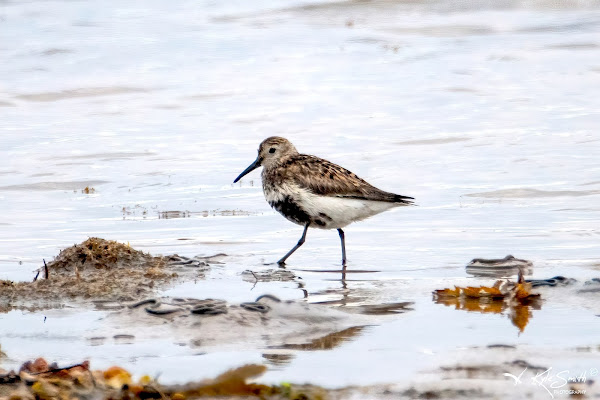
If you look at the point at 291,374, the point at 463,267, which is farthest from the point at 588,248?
the point at 291,374

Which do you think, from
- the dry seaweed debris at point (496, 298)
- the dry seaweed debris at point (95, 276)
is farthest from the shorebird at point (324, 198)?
the dry seaweed debris at point (496, 298)

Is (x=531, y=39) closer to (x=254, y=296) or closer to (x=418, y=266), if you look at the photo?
(x=418, y=266)

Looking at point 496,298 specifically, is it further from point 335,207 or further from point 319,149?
point 319,149

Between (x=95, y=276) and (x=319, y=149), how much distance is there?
6.48 m

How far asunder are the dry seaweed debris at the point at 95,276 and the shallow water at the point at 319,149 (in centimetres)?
31

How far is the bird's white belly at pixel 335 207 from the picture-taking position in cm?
802

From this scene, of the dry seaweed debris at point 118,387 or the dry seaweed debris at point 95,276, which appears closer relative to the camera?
the dry seaweed debris at point 118,387

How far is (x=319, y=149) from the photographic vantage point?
42.7 feet

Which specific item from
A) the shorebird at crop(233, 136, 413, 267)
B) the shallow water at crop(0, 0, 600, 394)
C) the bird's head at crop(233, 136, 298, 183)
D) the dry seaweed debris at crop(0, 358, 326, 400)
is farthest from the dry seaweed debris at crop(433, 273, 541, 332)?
the bird's head at crop(233, 136, 298, 183)

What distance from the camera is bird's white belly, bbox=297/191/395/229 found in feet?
26.3

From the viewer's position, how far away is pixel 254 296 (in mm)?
6453

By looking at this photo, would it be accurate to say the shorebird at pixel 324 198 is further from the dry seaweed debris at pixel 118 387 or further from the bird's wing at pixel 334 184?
the dry seaweed debris at pixel 118 387

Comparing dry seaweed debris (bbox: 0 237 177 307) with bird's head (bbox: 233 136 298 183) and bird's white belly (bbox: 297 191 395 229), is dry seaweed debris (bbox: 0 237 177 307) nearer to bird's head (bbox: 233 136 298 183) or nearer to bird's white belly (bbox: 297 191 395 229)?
bird's white belly (bbox: 297 191 395 229)

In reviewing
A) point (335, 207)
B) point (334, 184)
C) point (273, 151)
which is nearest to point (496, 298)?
point (335, 207)
